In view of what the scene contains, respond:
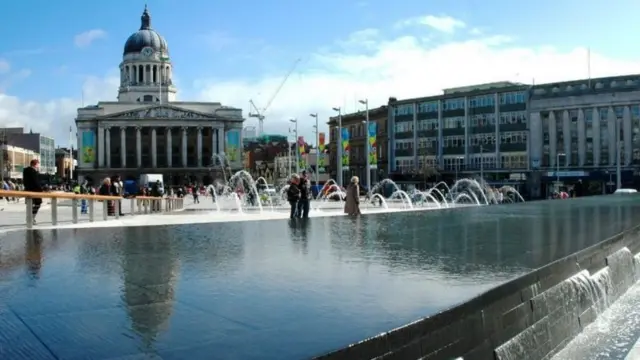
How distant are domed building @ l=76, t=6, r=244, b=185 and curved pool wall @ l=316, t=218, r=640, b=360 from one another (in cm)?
12817

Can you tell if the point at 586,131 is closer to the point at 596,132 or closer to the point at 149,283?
the point at 596,132

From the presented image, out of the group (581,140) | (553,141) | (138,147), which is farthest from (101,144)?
(581,140)

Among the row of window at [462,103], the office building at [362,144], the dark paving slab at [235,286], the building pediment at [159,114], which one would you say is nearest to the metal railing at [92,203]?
the dark paving slab at [235,286]

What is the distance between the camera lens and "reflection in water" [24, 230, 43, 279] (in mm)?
6586

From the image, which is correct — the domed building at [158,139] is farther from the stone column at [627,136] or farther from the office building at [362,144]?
the stone column at [627,136]

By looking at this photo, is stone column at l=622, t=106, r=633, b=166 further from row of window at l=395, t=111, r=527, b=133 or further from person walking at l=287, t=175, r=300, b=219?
person walking at l=287, t=175, r=300, b=219

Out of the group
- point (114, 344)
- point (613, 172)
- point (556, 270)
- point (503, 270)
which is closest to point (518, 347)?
point (503, 270)

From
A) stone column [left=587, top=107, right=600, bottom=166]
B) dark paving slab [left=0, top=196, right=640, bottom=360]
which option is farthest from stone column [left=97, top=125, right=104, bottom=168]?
dark paving slab [left=0, top=196, right=640, bottom=360]

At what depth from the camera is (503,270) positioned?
6.29m

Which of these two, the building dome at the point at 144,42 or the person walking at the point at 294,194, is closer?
the person walking at the point at 294,194

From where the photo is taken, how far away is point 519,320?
18.1ft

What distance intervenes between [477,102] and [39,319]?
282 ft

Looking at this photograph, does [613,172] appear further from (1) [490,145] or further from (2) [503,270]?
(2) [503,270]

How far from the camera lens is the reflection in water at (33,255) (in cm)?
659
